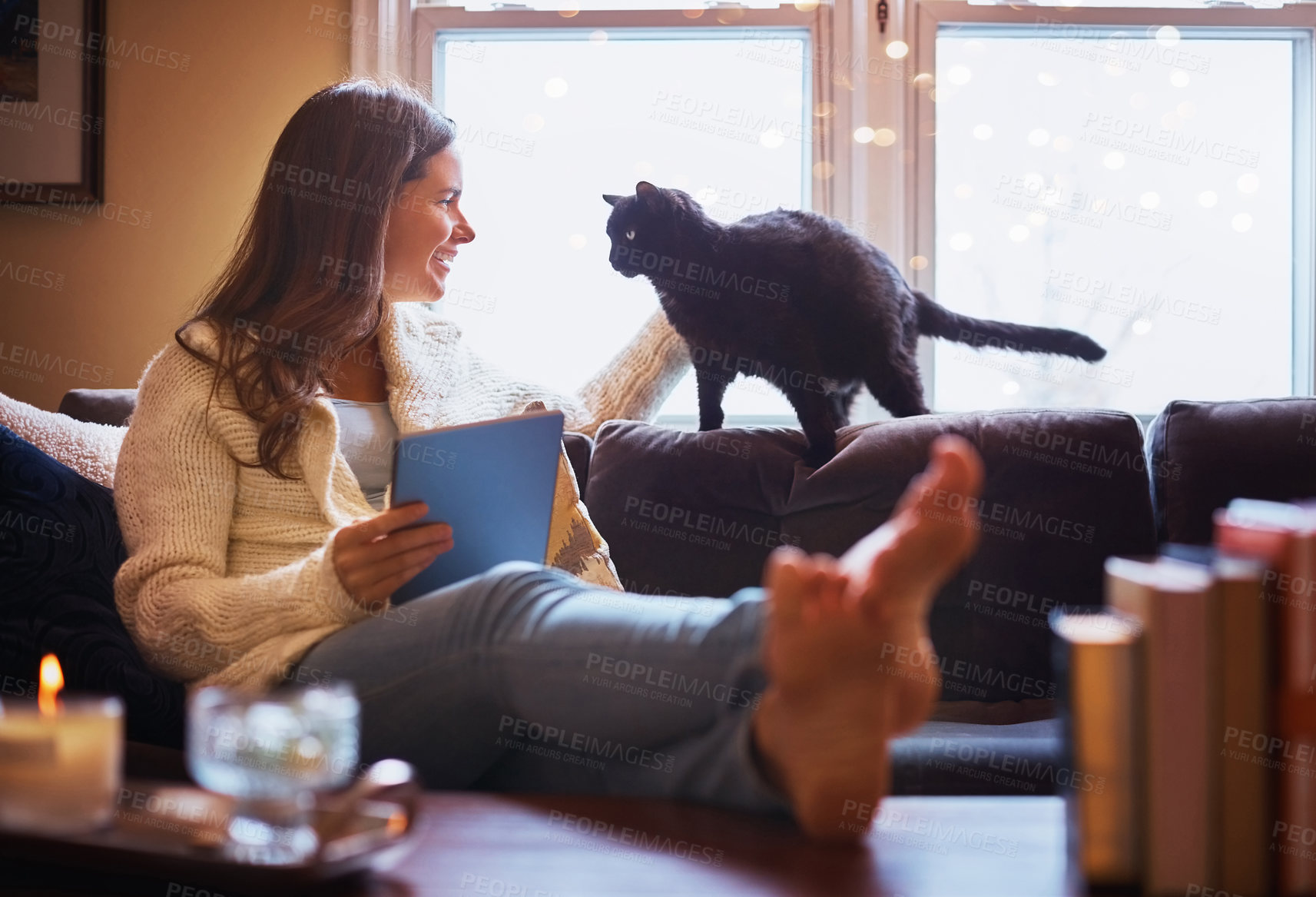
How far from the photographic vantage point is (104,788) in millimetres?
594

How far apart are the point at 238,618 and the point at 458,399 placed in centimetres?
53

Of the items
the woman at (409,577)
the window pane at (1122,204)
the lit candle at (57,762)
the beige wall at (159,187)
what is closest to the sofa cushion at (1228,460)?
the window pane at (1122,204)

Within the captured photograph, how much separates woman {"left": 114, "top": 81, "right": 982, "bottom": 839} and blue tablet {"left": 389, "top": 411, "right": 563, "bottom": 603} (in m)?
0.03

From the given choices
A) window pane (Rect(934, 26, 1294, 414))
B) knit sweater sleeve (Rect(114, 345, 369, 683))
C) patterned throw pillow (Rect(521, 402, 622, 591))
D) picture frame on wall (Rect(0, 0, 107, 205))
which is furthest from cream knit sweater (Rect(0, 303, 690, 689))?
window pane (Rect(934, 26, 1294, 414))

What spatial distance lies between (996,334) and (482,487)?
110cm

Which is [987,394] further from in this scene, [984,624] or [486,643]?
[486,643]

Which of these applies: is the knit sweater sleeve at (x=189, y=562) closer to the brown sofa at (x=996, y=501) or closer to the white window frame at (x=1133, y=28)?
the brown sofa at (x=996, y=501)

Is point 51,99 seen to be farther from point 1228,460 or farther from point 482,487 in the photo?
point 1228,460

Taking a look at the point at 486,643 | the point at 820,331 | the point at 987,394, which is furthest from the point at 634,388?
the point at 486,643

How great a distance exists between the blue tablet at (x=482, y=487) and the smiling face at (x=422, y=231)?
484mm

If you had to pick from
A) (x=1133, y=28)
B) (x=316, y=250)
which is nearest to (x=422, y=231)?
(x=316, y=250)

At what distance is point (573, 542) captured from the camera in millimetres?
1391

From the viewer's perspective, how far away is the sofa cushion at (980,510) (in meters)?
1.47

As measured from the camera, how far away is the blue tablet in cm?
87
